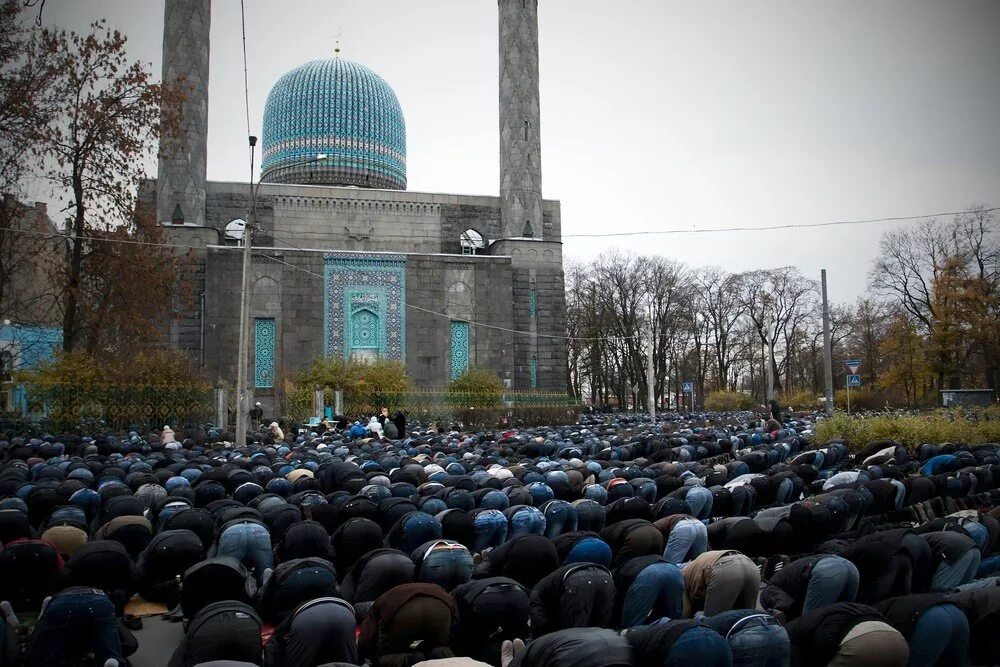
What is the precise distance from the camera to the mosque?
1300 inches

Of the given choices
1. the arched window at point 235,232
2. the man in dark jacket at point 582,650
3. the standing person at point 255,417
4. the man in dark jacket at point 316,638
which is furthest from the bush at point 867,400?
the man in dark jacket at point 582,650

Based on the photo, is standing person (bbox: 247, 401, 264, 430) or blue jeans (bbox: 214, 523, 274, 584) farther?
standing person (bbox: 247, 401, 264, 430)

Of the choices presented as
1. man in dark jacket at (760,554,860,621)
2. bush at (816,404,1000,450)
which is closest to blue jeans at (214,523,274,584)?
man in dark jacket at (760,554,860,621)

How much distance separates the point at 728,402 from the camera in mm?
52875

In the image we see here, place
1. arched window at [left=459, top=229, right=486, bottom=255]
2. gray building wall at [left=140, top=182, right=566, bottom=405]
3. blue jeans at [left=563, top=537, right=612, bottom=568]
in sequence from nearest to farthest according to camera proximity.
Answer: blue jeans at [left=563, top=537, right=612, bottom=568] < gray building wall at [left=140, top=182, right=566, bottom=405] < arched window at [left=459, top=229, right=486, bottom=255]

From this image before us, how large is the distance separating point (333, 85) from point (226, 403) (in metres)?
18.8

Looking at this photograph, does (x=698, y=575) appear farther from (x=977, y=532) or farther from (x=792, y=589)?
(x=977, y=532)

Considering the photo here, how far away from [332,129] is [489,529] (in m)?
33.3

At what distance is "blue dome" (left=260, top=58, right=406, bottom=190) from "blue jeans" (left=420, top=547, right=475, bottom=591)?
33372 millimetres

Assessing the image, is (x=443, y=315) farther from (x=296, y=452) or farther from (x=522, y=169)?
(x=296, y=452)

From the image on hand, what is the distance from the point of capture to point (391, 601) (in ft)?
20.1

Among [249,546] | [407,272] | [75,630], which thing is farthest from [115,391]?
[75,630]

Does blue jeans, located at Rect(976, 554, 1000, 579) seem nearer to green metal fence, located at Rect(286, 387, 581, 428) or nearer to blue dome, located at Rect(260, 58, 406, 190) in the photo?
green metal fence, located at Rect(286, 387, 581, 428)

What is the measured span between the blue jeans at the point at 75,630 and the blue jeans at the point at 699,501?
23.9 feet
